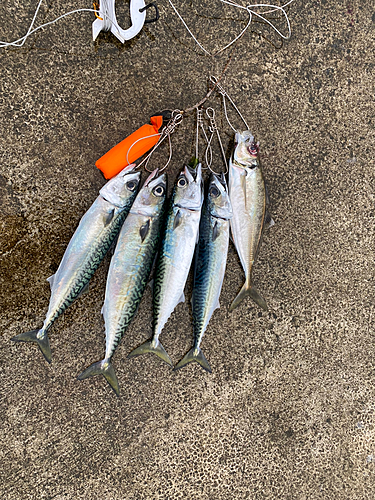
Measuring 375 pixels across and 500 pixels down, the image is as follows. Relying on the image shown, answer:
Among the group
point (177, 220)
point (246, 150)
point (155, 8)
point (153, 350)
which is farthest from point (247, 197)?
point (155, 8)

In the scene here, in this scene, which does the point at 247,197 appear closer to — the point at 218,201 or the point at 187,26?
the point at 218,201

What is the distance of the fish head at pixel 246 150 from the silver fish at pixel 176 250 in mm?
429

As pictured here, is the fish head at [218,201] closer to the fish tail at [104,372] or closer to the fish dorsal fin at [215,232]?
the fish dorsal fin at [215,232]

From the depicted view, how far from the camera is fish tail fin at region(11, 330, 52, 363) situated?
7.44ft

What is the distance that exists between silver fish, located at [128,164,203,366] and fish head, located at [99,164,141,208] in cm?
33

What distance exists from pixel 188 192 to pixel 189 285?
0.80 metres

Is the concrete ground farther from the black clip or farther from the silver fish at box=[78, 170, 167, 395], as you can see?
the silver fish at box=[78, 170, 167, 395]

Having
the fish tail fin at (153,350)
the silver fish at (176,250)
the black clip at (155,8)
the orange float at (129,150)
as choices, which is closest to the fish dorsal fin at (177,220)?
the silver fish at (176,250)

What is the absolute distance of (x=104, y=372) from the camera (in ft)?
7.63

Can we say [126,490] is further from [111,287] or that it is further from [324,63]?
[324,63]

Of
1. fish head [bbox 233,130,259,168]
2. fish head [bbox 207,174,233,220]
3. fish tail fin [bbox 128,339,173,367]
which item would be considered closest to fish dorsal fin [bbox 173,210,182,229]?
fish head [bbox 207,174,233,220]

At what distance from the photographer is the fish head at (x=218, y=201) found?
240 centimetres

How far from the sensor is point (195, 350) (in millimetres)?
2445

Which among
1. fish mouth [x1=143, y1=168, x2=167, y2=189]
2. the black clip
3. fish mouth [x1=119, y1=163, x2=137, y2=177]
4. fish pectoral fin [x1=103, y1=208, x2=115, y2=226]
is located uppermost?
the black clip
